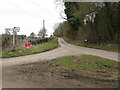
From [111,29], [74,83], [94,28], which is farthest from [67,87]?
[94,28]

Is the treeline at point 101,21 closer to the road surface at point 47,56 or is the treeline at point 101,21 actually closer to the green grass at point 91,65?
the road surface at point 47,56

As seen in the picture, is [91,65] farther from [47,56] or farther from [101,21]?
[101,21]

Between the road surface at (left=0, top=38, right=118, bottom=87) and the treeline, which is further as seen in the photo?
the treeline

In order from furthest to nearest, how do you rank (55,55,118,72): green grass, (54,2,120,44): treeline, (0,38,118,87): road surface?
(54,2,120,44): treeline < (55,55,118,72): green grass < (0,38,118,87): road surface

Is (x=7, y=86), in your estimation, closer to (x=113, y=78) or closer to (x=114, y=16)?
(x=113, y=78)

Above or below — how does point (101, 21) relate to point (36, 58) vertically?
above

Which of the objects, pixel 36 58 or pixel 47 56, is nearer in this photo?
pixel 36 58

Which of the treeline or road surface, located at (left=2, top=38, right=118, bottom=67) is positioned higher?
the treeline

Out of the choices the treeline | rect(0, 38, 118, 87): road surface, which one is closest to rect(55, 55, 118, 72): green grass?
rect(0, 38, 118, 87): road surface

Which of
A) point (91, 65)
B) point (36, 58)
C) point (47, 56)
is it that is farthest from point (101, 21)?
point (36, 58)

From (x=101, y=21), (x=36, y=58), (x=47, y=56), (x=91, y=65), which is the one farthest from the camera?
(x=101, y=21)

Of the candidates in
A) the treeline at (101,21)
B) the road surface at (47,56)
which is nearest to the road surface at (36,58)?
the road surface at (47,56)

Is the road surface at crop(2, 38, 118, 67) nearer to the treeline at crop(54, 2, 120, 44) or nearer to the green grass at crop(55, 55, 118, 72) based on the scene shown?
the green grass at crop(55, 55, 118, 72)

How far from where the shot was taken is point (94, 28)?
65.0 ft
